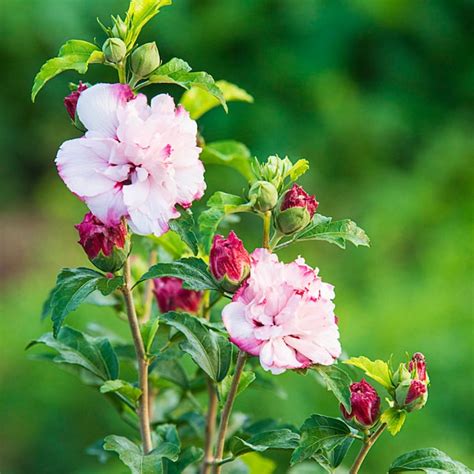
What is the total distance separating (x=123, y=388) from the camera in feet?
2.29

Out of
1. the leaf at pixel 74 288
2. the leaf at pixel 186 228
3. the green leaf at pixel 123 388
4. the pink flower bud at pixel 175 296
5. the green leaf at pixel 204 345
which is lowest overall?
the green leaf at pixel 123 388

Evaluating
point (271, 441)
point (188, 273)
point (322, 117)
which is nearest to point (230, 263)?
point (188, 273)

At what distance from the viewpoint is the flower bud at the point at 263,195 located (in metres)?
0.63

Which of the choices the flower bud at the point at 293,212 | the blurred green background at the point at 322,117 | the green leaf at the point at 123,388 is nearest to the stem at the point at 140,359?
the green leaf at the point at 123,388

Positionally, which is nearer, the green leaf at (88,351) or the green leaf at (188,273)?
the green leaf at (188,273)

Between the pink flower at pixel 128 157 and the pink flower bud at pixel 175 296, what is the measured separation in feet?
0.71

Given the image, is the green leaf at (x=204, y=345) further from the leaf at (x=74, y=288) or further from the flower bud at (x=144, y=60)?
the flower bud at (x=144, y=60)

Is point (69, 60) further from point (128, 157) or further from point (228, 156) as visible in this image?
point (228, 156)

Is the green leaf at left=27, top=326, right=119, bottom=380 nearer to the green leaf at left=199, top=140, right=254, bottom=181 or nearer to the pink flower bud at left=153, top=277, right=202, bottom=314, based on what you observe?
the pink flower bud at left=153, top=277, right=202, bottom=314

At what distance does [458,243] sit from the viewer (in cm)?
245

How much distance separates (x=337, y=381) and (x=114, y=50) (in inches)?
10.1

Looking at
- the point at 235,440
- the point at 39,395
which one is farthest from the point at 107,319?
the point at 235,440

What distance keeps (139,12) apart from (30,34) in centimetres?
273

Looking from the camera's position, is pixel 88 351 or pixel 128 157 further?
pixel 88 351
